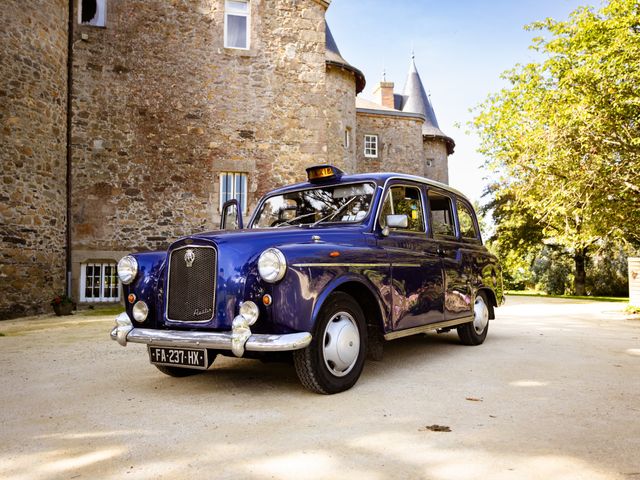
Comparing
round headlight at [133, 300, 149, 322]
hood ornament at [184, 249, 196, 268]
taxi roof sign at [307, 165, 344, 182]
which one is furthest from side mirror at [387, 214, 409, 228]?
round headlight at [133, 300, 149, 322]

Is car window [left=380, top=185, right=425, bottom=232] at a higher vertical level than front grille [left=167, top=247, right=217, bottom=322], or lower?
higher

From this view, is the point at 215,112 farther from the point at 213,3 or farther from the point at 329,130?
the point at 329,130

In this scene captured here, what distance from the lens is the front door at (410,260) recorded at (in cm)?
473

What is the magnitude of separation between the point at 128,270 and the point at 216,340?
1.37 metres

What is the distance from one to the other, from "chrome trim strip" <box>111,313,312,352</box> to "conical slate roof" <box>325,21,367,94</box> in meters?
16.8

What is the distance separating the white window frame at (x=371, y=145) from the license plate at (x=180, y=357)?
21.8 meters

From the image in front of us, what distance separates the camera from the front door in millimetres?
4730

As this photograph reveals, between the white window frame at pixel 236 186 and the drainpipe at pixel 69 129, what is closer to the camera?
the drainpipe at pixel 69 129

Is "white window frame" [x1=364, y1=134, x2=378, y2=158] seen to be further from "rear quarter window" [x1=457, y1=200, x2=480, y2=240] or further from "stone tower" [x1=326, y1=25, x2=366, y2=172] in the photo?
"rear quarter window" [x1=457, y1=200, x2=480, y2=240]

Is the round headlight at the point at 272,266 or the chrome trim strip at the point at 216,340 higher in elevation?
the round headlight at the point at 272,266

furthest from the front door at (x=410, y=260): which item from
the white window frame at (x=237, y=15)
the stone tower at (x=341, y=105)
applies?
the stone tower at (x=341, y=105)

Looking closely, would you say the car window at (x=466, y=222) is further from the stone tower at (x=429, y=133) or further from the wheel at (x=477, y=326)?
the stone tower at (x=429, y=133)

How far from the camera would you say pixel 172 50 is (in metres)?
14.2

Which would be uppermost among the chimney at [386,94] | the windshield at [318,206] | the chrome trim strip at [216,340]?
the chimney at [386,94]
